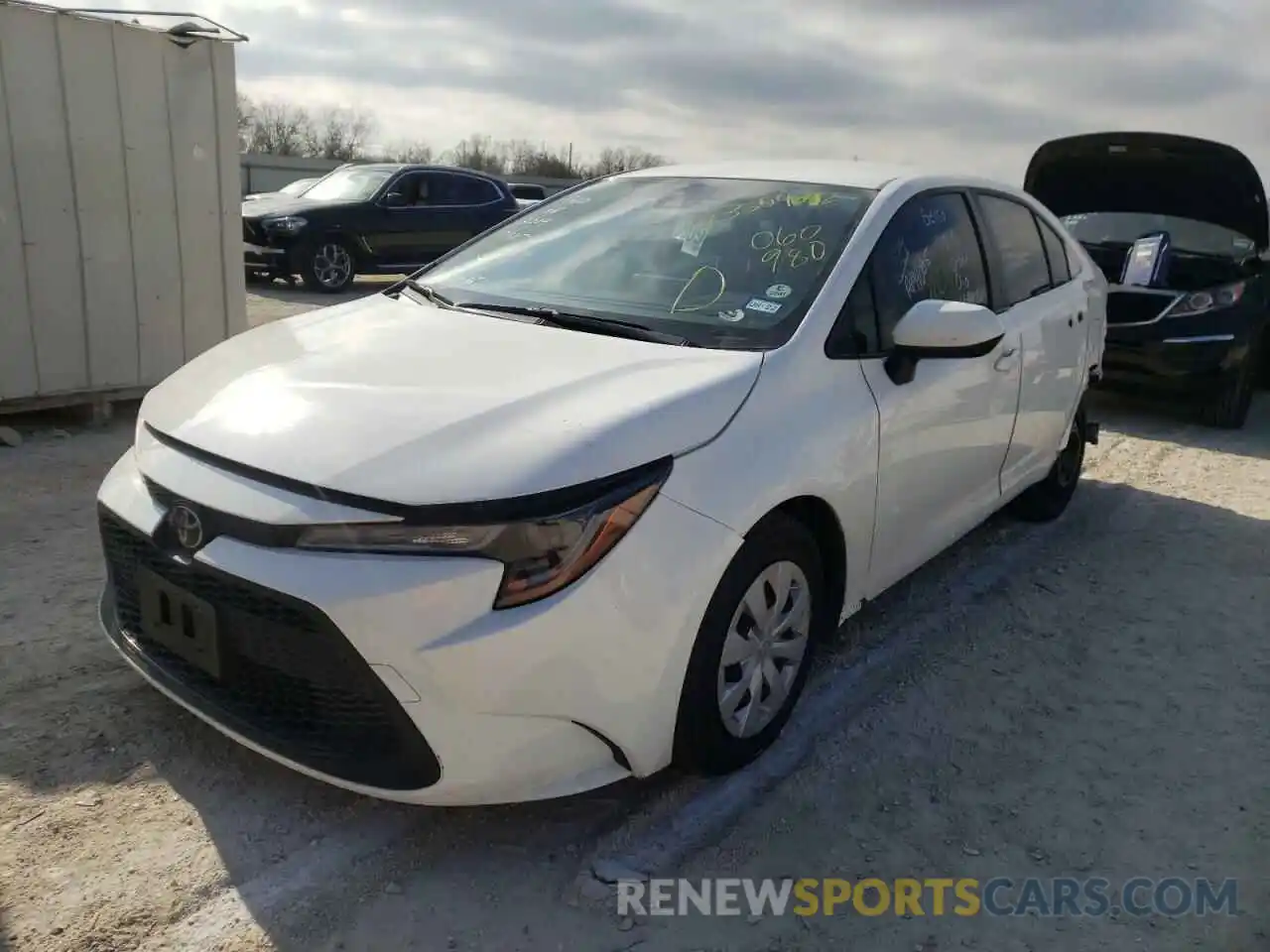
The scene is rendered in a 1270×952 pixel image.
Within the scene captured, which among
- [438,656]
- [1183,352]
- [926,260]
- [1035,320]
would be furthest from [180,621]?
[1183,352]

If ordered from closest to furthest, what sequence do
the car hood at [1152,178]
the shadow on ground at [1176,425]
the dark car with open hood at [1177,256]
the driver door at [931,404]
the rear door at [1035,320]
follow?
the driver door at [931,404] → the rear door at [1035,320] → the shadow on ground at [1176,425] → the dark car with open hood at [1177,256] → the car hood at [1152,178]

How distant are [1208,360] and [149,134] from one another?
6711mm

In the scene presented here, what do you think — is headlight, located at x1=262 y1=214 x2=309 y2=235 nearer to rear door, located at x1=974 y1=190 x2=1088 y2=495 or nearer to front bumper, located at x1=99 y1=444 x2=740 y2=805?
rear door, located at x1=974 y1=190 x2=1088 y2=495

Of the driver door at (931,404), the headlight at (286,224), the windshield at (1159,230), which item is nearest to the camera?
the driver door at (931,404)

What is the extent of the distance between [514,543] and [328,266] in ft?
36.2

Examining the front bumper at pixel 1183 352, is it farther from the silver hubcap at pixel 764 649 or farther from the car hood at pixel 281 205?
the car hood at pixel 281 205

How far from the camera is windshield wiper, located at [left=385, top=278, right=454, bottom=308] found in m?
3.29

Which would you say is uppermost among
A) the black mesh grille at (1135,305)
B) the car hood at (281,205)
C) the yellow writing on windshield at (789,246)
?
the yellow writing on windshield at (789,246)

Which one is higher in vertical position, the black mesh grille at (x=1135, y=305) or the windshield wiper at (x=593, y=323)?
the windshield wiper at (x=593, y=323)

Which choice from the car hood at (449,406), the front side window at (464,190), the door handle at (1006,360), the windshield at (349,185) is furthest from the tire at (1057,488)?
the front side window at (464,190)

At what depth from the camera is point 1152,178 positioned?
7445 millimetres

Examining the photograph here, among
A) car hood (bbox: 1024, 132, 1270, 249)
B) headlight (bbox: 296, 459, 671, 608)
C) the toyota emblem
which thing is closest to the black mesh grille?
car hood (bbox: 1024, 132, 1270, 249)

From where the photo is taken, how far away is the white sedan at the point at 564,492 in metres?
2.12

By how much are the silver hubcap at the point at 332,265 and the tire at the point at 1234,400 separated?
926 centimetres
